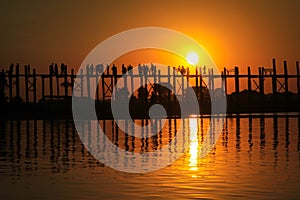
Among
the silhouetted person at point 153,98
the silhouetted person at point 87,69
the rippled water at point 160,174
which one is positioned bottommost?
the rippled water at point 160,174

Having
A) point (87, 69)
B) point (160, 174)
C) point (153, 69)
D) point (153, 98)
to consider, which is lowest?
point (160, 174)

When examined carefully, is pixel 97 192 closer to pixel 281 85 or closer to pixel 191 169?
pixel 191 169

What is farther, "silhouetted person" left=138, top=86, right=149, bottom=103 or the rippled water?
"silhouetted person" left=138, top=86, right=149, bottom=103

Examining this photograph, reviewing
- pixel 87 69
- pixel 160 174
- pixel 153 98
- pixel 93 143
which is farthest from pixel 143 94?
pixel 160 174

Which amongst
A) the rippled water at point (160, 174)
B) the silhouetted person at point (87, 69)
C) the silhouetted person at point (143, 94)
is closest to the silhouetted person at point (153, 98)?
the silhouetted person at point (143, 94)

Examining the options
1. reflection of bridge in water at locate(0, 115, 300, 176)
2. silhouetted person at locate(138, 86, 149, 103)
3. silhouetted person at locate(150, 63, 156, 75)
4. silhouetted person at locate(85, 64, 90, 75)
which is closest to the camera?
reflection of bridge in water at locate(0, 115, 300, 176)

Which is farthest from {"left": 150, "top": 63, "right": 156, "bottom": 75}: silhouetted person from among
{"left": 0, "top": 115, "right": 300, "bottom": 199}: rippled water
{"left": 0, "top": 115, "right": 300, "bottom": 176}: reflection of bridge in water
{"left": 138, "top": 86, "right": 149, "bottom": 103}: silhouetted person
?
{"left": 0, "top": 115, "right": 300, "bottom": 199}: rippled water

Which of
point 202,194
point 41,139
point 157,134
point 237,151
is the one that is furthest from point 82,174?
point 157,134

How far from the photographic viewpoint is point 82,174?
57.5 ft

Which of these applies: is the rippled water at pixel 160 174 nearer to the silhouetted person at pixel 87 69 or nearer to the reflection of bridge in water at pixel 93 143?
the reflection of bridge in water at pixel 93 143

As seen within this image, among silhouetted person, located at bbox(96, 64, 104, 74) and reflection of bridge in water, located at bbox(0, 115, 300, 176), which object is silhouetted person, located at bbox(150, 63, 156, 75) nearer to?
silhouetted person, located at bbox(96, 64, 104, 74)

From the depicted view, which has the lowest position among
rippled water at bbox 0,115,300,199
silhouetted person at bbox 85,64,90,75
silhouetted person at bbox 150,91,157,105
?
rippled water at bbox 0,115,300,199

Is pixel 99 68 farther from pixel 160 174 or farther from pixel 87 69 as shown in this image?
pixel 160 174

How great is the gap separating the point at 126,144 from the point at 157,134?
632cm
